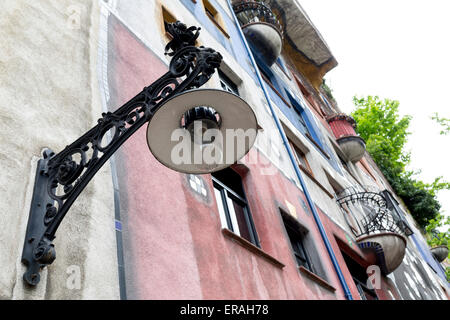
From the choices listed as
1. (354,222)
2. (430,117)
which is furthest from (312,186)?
(430,117)

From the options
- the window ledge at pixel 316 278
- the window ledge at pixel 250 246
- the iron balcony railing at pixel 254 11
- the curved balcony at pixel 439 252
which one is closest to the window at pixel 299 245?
the window ledge at pixel 316 278

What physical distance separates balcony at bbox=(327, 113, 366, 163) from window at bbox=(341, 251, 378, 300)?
7.00 metres

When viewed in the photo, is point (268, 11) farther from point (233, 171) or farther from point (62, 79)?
point (62, 79)

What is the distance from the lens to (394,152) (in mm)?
25578

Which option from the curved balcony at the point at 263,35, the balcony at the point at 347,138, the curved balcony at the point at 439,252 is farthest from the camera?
the curved balcony at the point at 439,252

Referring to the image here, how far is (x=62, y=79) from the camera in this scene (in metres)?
3.67

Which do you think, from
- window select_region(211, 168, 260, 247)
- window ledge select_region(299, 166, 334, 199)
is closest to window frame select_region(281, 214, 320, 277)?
window select_region(211, 168, 260, 247)

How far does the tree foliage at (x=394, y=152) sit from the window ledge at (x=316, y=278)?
1843 cm

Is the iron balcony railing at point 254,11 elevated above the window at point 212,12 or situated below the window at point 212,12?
above

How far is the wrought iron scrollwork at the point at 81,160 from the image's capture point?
245 centimetres

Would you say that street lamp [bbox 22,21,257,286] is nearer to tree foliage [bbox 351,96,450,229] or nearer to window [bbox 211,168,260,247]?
window [bbox 211,168,260,247]

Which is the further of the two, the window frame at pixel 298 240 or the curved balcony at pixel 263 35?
the curved balcony at pixel 263 35

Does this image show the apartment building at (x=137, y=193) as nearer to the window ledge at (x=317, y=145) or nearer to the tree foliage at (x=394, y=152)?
the window ledge at (x=317, y=145)

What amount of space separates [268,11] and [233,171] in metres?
8.68
